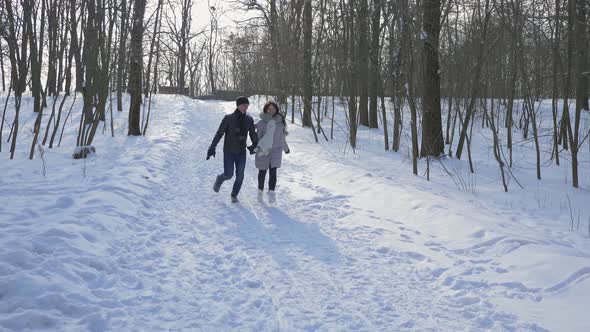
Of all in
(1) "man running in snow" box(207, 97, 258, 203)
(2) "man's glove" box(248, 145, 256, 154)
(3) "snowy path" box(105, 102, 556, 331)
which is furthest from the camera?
(2) "man's glove" box(248, 145, 256, 154)

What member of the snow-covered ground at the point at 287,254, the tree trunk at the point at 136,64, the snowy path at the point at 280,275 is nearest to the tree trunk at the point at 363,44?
the snow-covered ground at the point at 287,254

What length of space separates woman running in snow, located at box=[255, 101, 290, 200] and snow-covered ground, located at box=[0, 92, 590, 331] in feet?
1.52

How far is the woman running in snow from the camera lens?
759 centimetres

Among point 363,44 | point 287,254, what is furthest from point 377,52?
point 287,254

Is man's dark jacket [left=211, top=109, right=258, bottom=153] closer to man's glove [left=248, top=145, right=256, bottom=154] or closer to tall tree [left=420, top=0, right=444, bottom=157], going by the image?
man's glove [left=248, top=145, right=256, bottom=154]

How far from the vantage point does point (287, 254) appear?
4.79 metres

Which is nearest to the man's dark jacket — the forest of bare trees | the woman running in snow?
the woman running in snow

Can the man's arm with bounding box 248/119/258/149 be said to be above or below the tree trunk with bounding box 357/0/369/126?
below

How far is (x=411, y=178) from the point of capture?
9.45m

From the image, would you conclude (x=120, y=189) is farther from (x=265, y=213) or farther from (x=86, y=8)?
(x=86, y=8)

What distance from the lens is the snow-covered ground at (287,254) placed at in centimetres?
336

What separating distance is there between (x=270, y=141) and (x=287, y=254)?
318cm

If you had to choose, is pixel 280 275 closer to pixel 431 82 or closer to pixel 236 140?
pixel 236 140

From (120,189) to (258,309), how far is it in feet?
15.0
